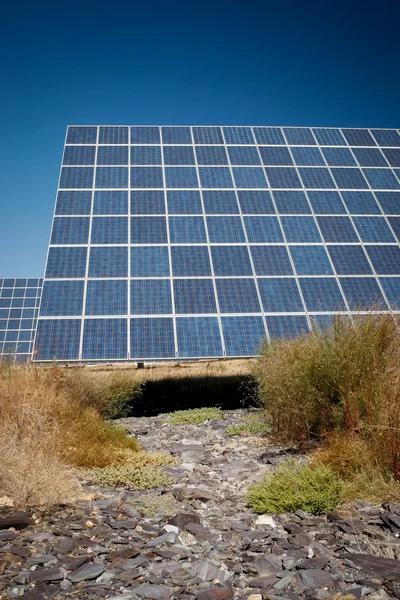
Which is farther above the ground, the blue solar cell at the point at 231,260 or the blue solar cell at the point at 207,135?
the blue solar cell at the point at 207,135

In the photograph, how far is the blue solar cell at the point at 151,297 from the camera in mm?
14100

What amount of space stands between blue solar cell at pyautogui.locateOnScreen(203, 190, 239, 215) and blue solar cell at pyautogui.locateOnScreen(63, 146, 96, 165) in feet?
15.9

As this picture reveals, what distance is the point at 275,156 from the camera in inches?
773

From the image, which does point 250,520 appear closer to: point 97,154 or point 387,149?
point 97,154

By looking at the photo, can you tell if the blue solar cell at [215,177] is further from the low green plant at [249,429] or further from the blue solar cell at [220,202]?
the low green plant at [249,429]

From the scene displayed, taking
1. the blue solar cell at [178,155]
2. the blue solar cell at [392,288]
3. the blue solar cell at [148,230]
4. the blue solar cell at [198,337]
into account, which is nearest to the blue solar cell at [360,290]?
the blue solar cell at [392,288]

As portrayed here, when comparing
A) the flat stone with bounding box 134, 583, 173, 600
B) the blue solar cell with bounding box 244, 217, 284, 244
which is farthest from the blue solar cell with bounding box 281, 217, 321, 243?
the flat stone with bounding box 134, 583, 173, 600

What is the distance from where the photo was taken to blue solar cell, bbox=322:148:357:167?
19789 millimetres

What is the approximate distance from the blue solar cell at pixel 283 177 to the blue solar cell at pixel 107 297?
7427 millimetres

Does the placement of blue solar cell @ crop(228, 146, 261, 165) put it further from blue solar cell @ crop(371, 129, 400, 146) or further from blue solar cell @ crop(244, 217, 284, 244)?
blue solar cell @ crop(371, 129, 400, 146)

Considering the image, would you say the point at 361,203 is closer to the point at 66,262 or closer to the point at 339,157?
the point at 339,157

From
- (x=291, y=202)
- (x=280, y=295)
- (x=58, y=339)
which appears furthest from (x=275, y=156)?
(x=58, y=339)

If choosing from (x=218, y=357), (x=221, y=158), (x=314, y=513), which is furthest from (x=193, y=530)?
(x=221, y=158)

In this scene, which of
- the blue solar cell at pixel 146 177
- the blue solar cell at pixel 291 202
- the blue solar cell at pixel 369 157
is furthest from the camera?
the blue solar cell at pixel 369 157
